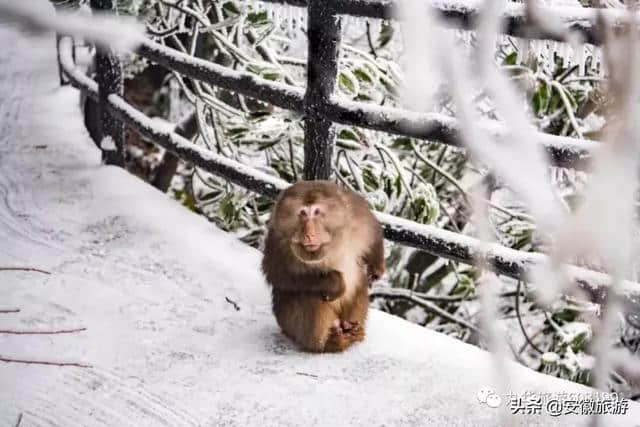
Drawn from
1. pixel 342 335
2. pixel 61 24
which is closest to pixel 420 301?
pixel 342 335

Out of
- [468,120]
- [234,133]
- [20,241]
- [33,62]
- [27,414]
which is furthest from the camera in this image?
[33,62]

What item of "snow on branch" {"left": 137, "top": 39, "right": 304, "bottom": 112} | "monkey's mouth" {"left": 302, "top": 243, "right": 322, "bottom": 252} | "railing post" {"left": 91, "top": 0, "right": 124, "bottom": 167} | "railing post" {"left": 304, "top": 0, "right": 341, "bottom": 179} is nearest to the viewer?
"monkey's mouth" {"left": 302, "top": 243, "right": 322, "bottom": 252}

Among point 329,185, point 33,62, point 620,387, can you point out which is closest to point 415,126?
point 329,185

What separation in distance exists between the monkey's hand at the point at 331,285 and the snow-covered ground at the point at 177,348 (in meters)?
0.21

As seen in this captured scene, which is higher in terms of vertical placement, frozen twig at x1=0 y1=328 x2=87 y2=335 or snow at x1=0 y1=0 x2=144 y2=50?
→ snow at x1=0 y1=0 x2=144 y2=50

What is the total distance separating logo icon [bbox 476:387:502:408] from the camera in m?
1.78

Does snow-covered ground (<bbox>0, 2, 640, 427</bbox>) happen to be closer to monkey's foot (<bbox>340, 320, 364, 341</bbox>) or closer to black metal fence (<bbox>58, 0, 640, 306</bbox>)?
monkey's foot (<bbox>340, 320, 364, 341</bbox>)

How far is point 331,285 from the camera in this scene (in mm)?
1936

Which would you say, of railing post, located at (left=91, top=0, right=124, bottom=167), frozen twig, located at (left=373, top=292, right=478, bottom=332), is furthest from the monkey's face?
frozen twig, located at (left=373, top=292, right=478, bottom=332)

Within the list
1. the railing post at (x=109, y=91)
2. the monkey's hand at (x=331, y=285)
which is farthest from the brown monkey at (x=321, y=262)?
the railing post at (x=109, y=91)

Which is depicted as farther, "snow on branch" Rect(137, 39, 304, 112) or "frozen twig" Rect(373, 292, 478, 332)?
"frozen twig" Rect(373, 292, 478, 332)

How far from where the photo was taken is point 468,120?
729 mm

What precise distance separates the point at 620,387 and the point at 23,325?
12.2 feet

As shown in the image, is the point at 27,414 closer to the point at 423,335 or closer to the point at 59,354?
the point at 59,354
